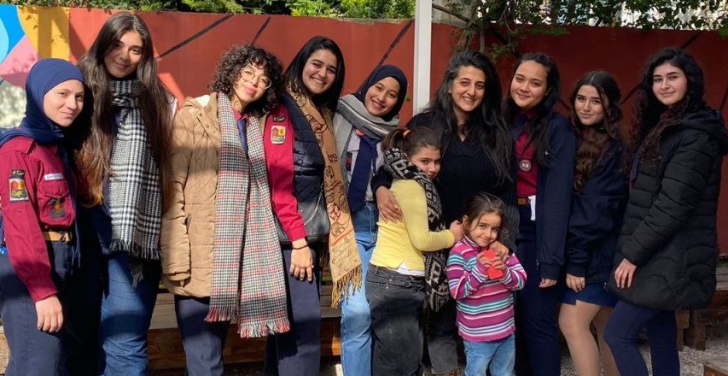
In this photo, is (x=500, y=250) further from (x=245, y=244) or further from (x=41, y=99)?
(x=41, y=99)

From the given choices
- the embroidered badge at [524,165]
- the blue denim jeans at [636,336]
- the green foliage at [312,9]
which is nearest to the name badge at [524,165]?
the embroidered badge at [524,165]

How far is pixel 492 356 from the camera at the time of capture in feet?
10.9

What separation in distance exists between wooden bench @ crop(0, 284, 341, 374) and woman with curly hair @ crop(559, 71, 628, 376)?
1.43m

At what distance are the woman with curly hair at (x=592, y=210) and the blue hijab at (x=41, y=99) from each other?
7.37 ft

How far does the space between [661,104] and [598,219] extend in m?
0.62

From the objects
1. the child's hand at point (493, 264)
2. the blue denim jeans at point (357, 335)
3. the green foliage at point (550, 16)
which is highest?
the green foliage at point (550, 16)

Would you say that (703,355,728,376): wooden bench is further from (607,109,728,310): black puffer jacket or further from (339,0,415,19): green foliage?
(339,0,415,19): green foliage

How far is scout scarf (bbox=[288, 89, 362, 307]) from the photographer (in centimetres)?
317

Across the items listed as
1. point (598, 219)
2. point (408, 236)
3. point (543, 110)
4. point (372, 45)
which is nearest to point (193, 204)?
point (408, 236)

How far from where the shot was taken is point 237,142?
290 cm

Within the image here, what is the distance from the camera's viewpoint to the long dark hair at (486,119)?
10.5 ft

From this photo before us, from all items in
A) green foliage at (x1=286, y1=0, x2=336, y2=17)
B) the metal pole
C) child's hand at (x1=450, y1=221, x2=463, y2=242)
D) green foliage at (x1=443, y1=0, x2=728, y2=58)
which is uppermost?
green foliage at (x1=286, y1=0, x2=336, y2=17)

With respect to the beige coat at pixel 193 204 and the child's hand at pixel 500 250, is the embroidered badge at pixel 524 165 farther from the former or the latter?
the beige coat at pixel 193 204

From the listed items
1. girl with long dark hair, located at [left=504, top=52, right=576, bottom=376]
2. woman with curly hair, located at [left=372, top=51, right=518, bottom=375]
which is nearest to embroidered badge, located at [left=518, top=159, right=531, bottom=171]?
girl with long dark hair, located at [left=504, top=52, right=576, bottom=376]
